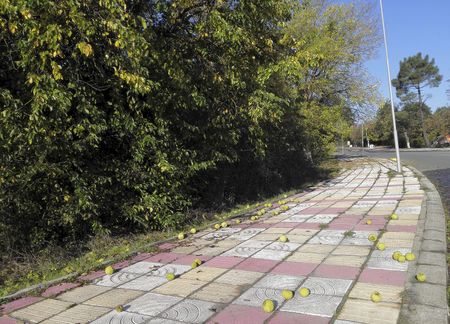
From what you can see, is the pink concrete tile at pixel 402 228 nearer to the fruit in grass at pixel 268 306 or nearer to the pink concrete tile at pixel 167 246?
the pink concrete tile at pixel 167 246

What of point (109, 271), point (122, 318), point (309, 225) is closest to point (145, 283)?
point (109, 271)

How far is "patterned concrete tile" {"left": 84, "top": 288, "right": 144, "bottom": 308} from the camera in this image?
413 centimetres

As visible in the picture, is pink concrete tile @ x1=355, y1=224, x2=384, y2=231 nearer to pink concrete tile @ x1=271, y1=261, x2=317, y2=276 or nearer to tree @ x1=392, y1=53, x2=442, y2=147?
pink concrete tile @ x1=271, y1=261, x2=317, y2=276

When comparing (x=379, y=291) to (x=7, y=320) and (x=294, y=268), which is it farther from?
(x=7, y=320)

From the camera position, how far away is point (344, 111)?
25.3 m

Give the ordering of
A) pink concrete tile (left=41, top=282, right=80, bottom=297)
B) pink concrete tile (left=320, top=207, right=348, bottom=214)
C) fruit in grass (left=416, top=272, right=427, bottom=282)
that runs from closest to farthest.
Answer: fruit in grass (left=416, top=272, right=427, bottom=282) < pink concrete tile (left=41, top=282, right=80, bottom=297) < pink concrete tile (left=320, top=207, right=348, bottom=214)

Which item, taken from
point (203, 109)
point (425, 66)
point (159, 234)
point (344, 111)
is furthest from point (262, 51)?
point (425, 66)

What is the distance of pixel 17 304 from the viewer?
4285 mm

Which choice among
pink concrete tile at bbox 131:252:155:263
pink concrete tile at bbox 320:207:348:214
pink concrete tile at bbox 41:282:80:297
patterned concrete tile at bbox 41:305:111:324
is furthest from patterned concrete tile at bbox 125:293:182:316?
pink concrete tile at bbox 320:207:348:214

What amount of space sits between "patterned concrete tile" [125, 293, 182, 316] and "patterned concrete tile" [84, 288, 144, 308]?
12 centimetres

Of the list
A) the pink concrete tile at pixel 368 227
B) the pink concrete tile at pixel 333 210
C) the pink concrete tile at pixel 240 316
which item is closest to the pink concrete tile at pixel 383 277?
the pink concrete tile at pixel 240 316

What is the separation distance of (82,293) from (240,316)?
73.8 inches

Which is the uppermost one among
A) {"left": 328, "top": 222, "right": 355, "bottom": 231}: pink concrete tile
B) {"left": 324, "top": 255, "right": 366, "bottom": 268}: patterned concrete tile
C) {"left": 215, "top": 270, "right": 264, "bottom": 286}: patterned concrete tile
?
{"left": 215, "top": 270, "right": 264, "bottom": 286}: patterned concrete tile

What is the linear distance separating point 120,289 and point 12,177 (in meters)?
2.19
